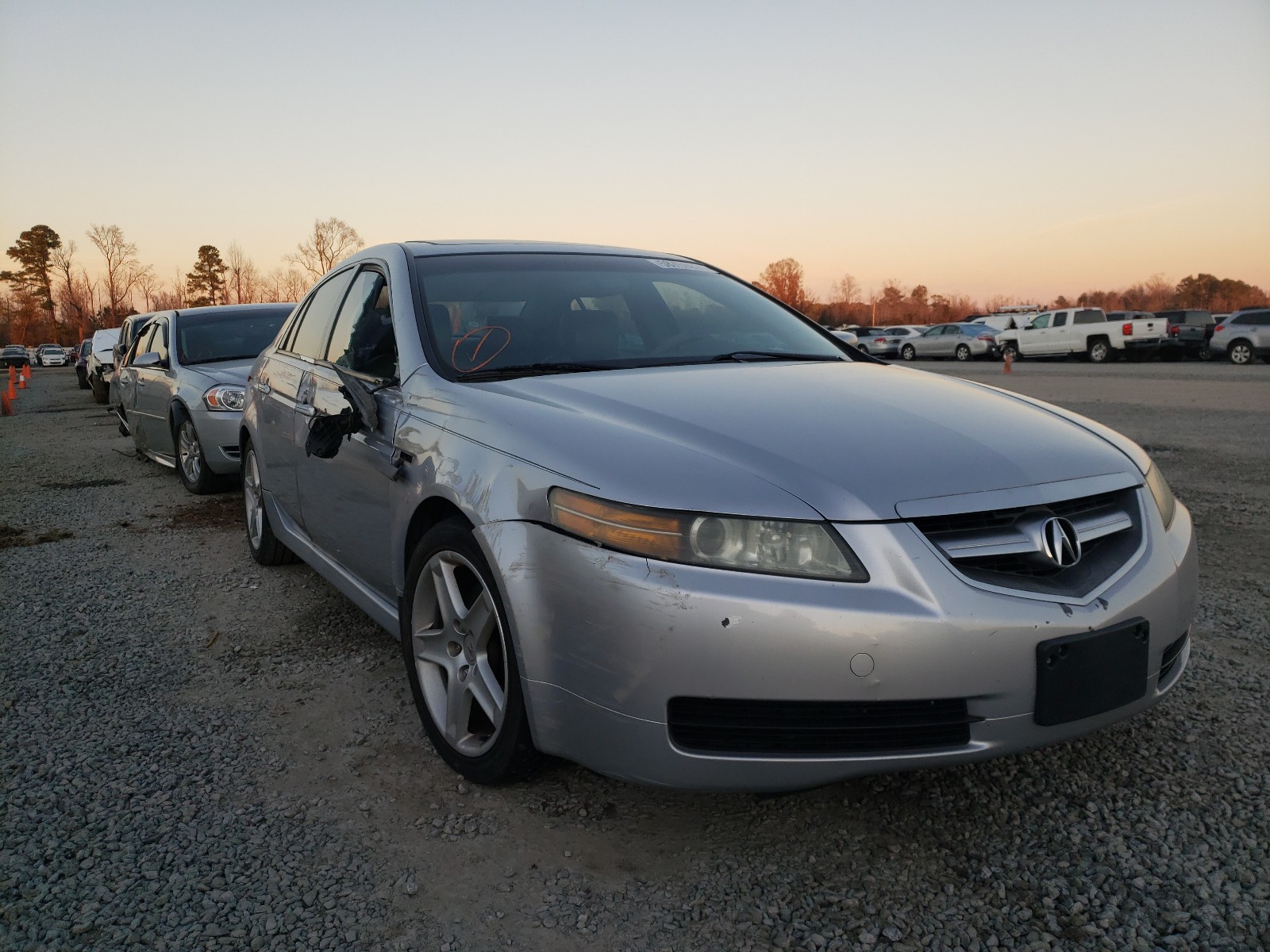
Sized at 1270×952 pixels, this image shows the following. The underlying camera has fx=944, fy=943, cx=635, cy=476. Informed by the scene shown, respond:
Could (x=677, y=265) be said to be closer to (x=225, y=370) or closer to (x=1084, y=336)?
(x=225, y=370)

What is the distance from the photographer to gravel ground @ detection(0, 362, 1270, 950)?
2.01m

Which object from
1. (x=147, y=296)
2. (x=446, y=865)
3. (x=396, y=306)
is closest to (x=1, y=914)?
(x=446, y=865)

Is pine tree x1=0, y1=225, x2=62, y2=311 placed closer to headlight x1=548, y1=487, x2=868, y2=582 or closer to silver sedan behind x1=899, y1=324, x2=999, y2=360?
silver sedan behind x1=899, y1=324, x2=999, y2=360

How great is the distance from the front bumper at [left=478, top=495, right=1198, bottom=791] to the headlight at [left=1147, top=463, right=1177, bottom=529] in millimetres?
407

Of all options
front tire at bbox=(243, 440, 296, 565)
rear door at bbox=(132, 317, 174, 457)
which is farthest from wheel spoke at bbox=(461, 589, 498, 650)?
rear door at bbox=(132, 317, 174, 457)

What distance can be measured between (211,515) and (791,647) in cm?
585

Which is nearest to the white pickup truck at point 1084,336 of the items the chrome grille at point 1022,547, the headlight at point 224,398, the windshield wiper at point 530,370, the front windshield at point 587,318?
the headlight at point 224,398

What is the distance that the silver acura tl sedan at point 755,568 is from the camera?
1.95m

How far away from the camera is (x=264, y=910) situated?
82.0 inches

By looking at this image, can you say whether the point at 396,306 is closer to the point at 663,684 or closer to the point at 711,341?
the point at 711,341

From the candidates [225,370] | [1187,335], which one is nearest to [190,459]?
[225,370]

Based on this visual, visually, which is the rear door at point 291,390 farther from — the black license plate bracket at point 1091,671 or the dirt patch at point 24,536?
the black license plate bracket at point 1091,671

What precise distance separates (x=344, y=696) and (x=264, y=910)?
1286 millimetres

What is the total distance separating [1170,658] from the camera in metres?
2.34
